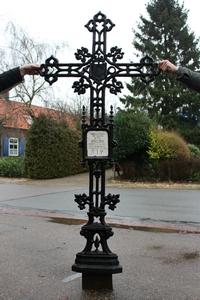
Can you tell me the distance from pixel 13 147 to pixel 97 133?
4562 centimetres

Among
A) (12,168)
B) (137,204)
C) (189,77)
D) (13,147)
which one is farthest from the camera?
(13,147)

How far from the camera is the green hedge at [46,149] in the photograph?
24656 mm

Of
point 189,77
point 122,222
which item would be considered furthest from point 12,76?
point 122,222

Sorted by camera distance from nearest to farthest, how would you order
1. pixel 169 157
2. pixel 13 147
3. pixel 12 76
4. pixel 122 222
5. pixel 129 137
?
pixel 12 76, pixel 122 222, pixel 169 157, pixel 129 137, pixel 13 147

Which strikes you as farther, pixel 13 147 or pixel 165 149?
pixel 13 147

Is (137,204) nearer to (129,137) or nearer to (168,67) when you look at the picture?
(168,67)

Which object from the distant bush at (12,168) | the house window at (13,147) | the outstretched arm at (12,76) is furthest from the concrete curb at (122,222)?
the house window at (13,147)

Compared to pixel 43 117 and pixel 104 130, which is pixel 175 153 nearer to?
pixel 43 117

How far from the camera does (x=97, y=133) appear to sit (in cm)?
490

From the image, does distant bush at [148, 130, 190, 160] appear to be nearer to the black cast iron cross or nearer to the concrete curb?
the concrete curb

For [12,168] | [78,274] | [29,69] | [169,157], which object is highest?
[29,69]

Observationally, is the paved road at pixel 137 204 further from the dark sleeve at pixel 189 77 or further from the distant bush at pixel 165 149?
the dark sleeve at pixel 189 77

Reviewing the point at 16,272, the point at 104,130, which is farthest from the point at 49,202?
the point at 104,130

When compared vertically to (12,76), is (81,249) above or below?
below
